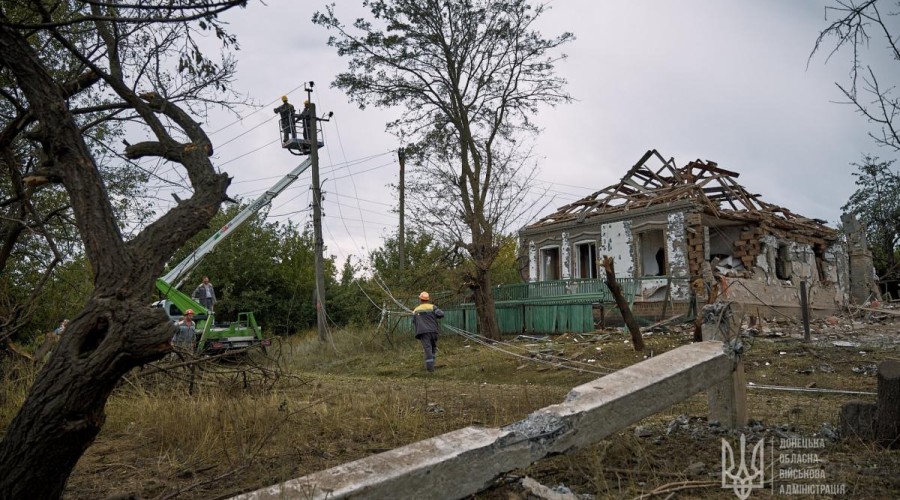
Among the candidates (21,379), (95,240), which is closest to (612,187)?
(21,379)

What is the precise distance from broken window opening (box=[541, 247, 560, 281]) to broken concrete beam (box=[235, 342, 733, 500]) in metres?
18.2

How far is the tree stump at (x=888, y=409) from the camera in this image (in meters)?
4.59

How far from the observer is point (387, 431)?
597cm

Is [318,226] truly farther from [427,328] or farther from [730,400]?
[730,400]

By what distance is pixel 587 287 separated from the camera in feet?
59.3

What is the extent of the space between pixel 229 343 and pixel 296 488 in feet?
48.5

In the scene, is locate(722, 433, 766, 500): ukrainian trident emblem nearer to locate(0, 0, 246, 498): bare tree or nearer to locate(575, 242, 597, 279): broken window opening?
locate(0, 0, 246, 498): bare tree

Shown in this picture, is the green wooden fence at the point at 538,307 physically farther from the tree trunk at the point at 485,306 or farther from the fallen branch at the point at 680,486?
the fallen branch at the point at 680,486

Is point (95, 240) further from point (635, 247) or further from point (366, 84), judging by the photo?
point (635, 247)

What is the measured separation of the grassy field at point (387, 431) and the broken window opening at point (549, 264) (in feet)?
40.5

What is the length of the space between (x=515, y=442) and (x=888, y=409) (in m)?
2.99

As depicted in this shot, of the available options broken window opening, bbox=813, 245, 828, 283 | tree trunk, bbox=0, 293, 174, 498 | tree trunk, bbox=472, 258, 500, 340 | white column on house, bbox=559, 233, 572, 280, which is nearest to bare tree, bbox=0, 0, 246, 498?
tree trunk, bbox=0, 293, 174, 498

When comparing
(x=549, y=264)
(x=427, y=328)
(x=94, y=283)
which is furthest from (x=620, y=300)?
(x=549, y=264)

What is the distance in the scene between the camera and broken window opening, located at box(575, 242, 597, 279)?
21.9 meters
